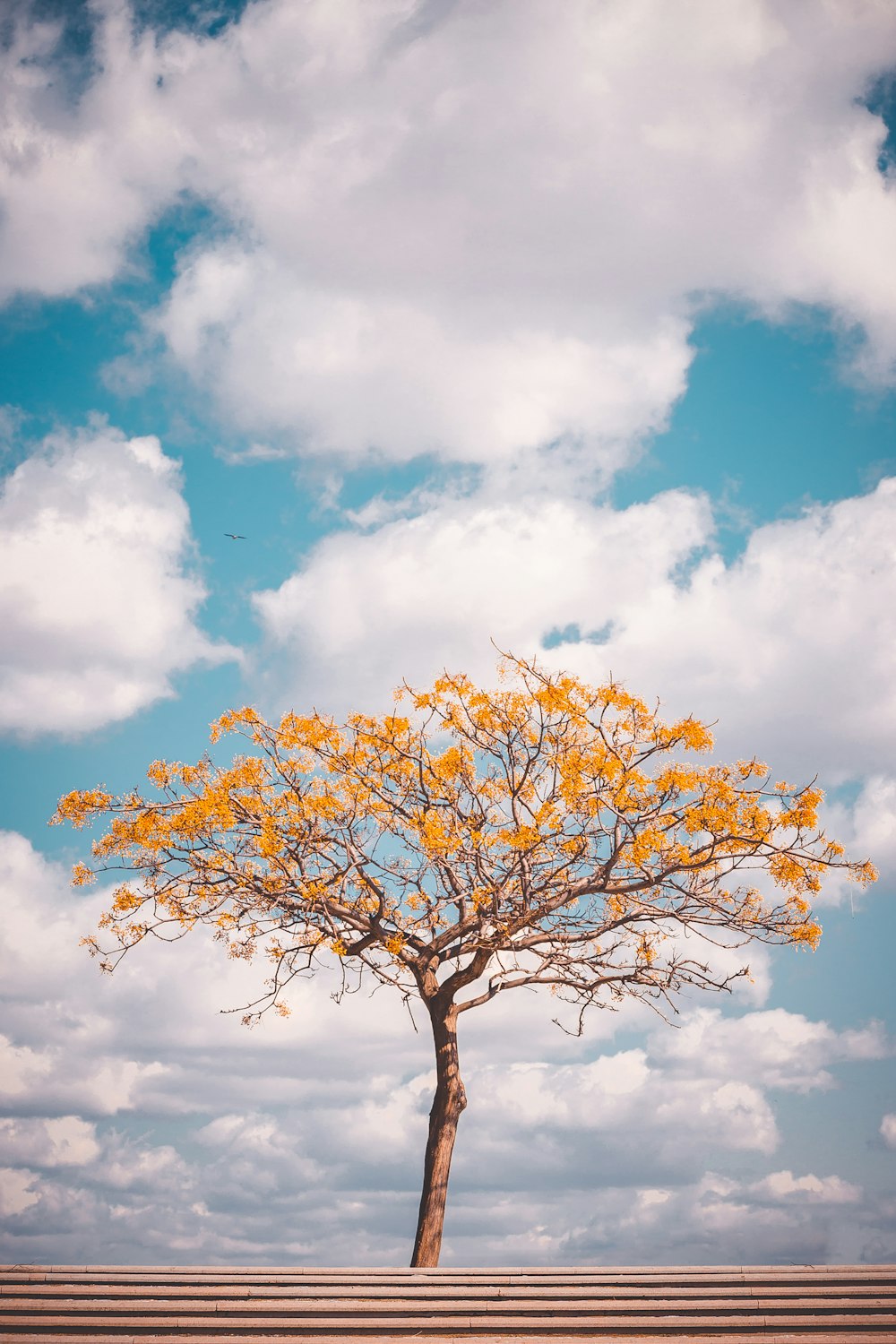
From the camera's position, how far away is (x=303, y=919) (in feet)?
55.4

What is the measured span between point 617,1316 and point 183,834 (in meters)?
9.67

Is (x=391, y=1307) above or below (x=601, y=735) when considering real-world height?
below

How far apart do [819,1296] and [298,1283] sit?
5.47 m

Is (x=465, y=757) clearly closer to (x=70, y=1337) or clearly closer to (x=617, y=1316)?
(x=617, y=1316)

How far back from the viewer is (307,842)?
17047mm

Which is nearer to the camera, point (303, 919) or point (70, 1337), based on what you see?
point (70, 1337)

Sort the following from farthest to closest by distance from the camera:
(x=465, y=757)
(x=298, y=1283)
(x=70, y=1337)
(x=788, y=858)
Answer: (x=465, y=757) < (x=788, y=858) < (x=298, y=1283) < (x=70, y=1337)

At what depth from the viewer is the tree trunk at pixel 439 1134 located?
15211mm

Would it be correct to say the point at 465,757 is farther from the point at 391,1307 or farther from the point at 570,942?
the point at 391,1307

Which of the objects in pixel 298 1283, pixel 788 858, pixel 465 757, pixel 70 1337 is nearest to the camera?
pixel 70 1337

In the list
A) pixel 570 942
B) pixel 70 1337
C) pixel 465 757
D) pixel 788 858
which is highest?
pixel 465 757

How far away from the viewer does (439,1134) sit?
52.1 feet

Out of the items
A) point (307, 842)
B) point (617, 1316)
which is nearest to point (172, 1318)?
point (617, 1316)

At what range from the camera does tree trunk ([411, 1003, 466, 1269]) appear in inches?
599
